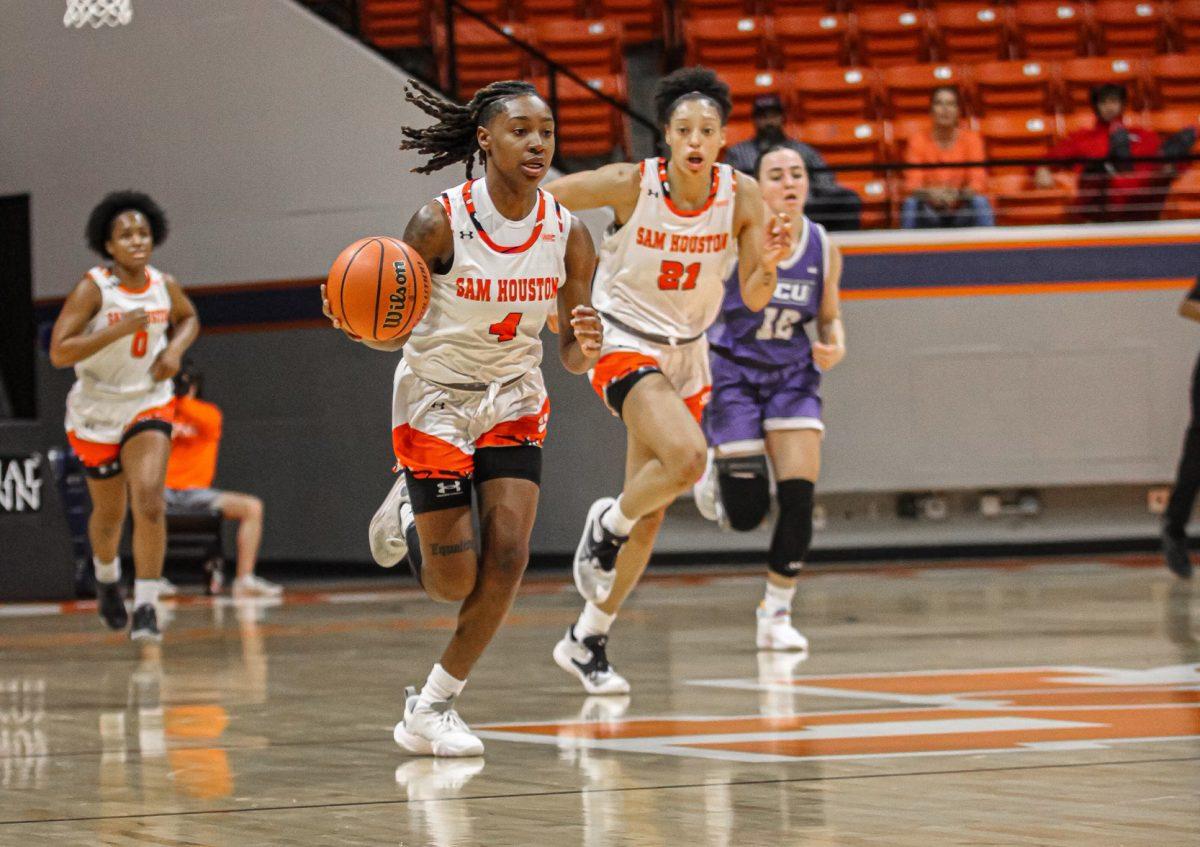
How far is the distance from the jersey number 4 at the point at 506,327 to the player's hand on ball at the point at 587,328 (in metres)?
0.20

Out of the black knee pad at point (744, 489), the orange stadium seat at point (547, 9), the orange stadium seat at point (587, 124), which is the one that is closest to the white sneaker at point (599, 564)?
the black knee pad at point (744, 489)

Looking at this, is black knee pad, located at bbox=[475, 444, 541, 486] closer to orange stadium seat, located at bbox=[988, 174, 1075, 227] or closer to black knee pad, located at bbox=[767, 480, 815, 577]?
black knee pad, located at bbox=[767, 480, 815, 577]

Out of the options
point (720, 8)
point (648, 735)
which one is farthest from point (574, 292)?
point (720, 8)

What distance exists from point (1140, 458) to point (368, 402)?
5.66 m

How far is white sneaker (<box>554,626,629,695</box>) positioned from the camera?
Result: 6449 mm

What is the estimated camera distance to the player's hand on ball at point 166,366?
28.5ft

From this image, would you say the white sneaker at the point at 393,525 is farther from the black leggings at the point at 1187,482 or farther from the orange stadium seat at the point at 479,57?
the orange stadium seat at the point at 479,57

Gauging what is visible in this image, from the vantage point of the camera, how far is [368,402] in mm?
13742

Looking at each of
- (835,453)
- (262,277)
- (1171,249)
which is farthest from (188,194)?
(1171,249)

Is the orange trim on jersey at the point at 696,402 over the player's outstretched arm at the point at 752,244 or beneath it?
beneath

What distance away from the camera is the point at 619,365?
21.6 feet

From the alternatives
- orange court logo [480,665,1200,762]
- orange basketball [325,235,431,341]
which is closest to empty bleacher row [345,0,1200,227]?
orange court logo [480,665,1200,762]

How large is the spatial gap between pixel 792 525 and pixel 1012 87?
7.11 metres

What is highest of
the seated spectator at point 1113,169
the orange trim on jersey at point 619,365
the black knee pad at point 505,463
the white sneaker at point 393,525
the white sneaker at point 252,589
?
the seated spectator at point 1113,169
